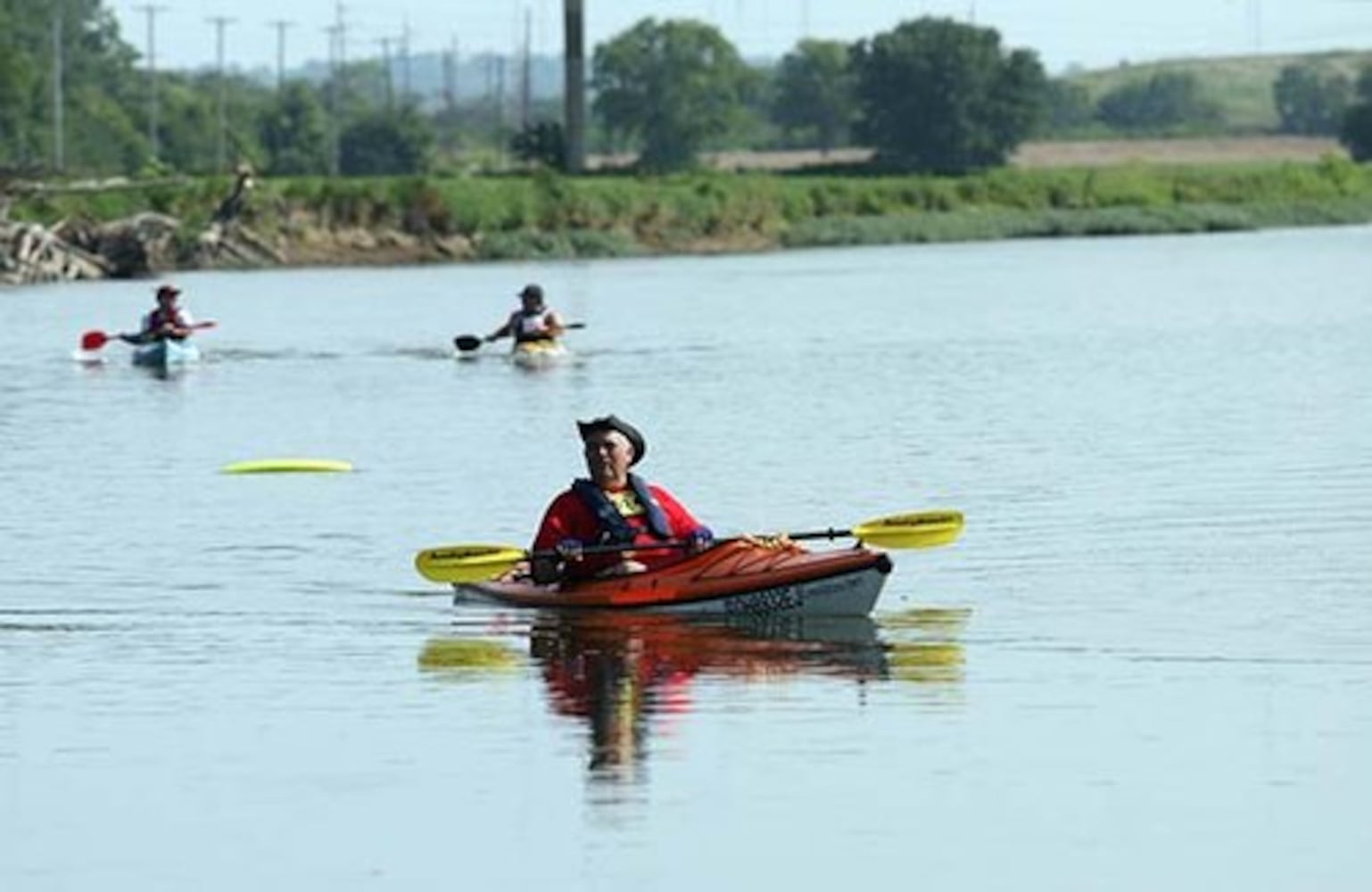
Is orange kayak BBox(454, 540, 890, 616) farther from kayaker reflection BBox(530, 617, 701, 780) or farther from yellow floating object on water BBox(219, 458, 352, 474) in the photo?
yellow floating object on water BBox(219, 458, 352, 474)

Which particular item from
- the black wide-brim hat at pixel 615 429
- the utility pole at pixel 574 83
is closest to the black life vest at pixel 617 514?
the black wide-brim hat at pixel 615 429

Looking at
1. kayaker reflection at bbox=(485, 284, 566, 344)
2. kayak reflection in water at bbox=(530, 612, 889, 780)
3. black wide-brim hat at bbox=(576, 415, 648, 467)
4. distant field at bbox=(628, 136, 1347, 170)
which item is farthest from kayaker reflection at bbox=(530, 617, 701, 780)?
distant field at bbox=(628, 136, 1347, 170)

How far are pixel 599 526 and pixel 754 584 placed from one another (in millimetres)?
1012

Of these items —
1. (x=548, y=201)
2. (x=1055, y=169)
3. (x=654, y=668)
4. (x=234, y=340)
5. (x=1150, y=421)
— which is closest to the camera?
(x=654, y=668)

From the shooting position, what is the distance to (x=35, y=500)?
34.4m

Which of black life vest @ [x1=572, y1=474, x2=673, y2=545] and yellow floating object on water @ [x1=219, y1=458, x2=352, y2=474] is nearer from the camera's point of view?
black life vest @ [x1=572, y1=474, x2=673, y2=545]

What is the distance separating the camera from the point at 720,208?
356 ft

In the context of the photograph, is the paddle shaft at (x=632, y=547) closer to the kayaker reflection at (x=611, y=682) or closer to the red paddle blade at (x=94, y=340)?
the kayaker reflection at (x=611, y=682)

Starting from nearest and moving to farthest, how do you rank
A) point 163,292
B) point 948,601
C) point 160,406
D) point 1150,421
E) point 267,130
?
point 948,601 → point 1150,421 → point 160,406 → point 163,292 → point 267,130

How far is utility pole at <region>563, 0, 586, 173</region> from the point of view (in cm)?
11806

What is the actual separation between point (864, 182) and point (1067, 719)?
97.2m

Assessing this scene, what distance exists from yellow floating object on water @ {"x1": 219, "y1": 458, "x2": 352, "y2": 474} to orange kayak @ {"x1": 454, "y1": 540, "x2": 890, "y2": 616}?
12.5 meters

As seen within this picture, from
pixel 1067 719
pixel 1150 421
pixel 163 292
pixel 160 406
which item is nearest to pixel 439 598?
pixel 1067 719

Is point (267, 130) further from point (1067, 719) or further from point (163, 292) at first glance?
point (1067, 719)
